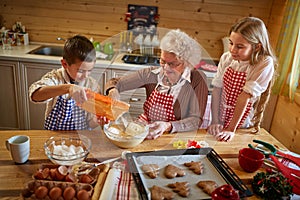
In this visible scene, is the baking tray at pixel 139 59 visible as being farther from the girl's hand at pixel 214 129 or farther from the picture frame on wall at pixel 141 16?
the girl's hand at pixel 214 129

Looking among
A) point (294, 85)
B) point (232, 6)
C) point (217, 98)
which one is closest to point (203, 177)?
point (217, 98)

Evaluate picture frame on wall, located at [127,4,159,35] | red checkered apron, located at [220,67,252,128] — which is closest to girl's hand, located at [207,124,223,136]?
red checkered apron, located at [220,67,252,128]

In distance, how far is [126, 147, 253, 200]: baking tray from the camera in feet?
3.02

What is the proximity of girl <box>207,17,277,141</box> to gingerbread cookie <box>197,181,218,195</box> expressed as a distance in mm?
393

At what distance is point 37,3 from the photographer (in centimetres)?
259

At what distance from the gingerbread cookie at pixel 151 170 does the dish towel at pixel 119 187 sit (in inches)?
2.2

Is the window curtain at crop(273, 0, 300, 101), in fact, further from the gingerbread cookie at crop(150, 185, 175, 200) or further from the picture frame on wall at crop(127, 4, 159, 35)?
the gingerbread cookie at crop(150, 185, 175, 200)

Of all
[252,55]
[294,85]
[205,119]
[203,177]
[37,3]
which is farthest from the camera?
[37,3]

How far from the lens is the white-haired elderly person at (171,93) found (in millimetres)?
1277

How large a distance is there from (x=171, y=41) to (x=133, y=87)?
0.35 meters

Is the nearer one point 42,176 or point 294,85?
point 42,176

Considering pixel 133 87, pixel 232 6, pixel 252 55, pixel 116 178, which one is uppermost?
pixel 232 6

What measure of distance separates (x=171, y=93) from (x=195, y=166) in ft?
1.43

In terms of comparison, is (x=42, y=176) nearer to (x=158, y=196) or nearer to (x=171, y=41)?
(x=158, y=196)
